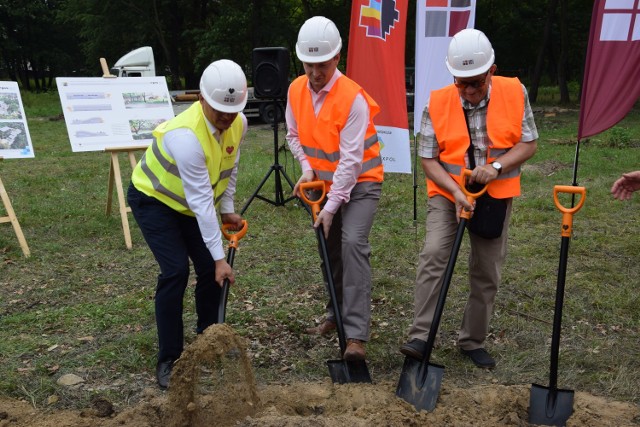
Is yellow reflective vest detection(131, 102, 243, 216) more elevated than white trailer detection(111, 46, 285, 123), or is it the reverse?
yellow reflective vest detection(131, 102, 243, 216)

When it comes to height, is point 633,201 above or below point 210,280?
below

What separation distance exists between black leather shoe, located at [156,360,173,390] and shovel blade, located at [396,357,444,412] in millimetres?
1325

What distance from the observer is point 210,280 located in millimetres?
3973

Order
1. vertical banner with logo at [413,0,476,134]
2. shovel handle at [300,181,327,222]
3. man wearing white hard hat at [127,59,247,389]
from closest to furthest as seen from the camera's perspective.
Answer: man wearing white hard hat at [127,59,247,389] < shovel handle at [300,181,327,222] < vertical banner with logo at [413,0,476,134]

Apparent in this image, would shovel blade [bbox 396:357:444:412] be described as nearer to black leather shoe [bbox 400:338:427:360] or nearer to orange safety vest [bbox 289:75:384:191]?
black leather shoe [bbox 400:338:427:360]

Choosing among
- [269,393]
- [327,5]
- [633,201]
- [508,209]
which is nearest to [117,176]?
[269,393]

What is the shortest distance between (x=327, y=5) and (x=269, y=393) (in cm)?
2849

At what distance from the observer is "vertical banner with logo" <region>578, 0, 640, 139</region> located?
496cm

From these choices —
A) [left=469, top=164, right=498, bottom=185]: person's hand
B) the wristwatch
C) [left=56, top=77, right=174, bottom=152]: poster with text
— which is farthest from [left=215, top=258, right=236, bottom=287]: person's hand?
[left=56, top=77, right=174, bottom=152]: poster with text

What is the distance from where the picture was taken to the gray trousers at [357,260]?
12.8 ft

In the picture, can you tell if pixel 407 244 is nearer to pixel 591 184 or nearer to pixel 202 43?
pixel 591 184

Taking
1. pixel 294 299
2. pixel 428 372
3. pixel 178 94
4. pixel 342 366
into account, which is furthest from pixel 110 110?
pixel 178 94

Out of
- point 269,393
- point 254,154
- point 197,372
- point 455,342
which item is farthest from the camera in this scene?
point 254,154

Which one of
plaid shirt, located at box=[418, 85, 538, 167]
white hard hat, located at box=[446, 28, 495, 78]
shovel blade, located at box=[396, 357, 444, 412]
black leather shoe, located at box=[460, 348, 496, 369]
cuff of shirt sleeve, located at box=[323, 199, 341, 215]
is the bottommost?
black leather shoe, located at box=[460, 348, 496, 369]
